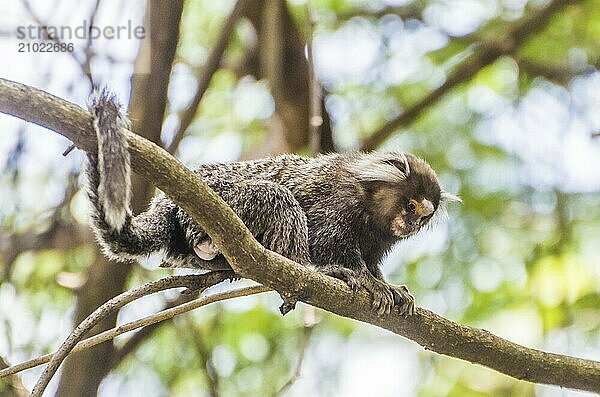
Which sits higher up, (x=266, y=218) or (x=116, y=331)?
(x=116, y=331)

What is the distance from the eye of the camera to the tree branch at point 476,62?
17.8ft

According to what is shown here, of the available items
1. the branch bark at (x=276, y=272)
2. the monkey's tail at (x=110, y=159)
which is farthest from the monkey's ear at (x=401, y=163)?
the monkey's tail at (x=110, y=159)

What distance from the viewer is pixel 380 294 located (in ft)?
10.8

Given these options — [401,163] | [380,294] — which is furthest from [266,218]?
[401,163]

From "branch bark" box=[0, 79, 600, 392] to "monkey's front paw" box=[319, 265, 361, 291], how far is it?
10 centimetres

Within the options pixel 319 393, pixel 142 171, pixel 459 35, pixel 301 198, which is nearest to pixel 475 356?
pixel 301 198

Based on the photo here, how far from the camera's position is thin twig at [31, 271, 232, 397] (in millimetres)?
2633

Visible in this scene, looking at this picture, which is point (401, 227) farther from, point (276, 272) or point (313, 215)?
point (276, 272)

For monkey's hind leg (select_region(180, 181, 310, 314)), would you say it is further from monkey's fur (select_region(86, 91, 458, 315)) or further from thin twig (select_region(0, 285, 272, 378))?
thin twig (select_region(0, 285, 272, 378))

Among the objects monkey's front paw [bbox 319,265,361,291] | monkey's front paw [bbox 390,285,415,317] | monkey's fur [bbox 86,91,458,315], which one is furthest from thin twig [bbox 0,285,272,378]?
monkey's front paw [bbox 390,285,415,317]

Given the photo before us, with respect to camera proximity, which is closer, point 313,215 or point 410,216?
point 313,215

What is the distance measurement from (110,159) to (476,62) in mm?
3554

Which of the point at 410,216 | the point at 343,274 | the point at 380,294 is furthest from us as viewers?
the point at 410,216

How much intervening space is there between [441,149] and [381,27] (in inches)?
36.8
